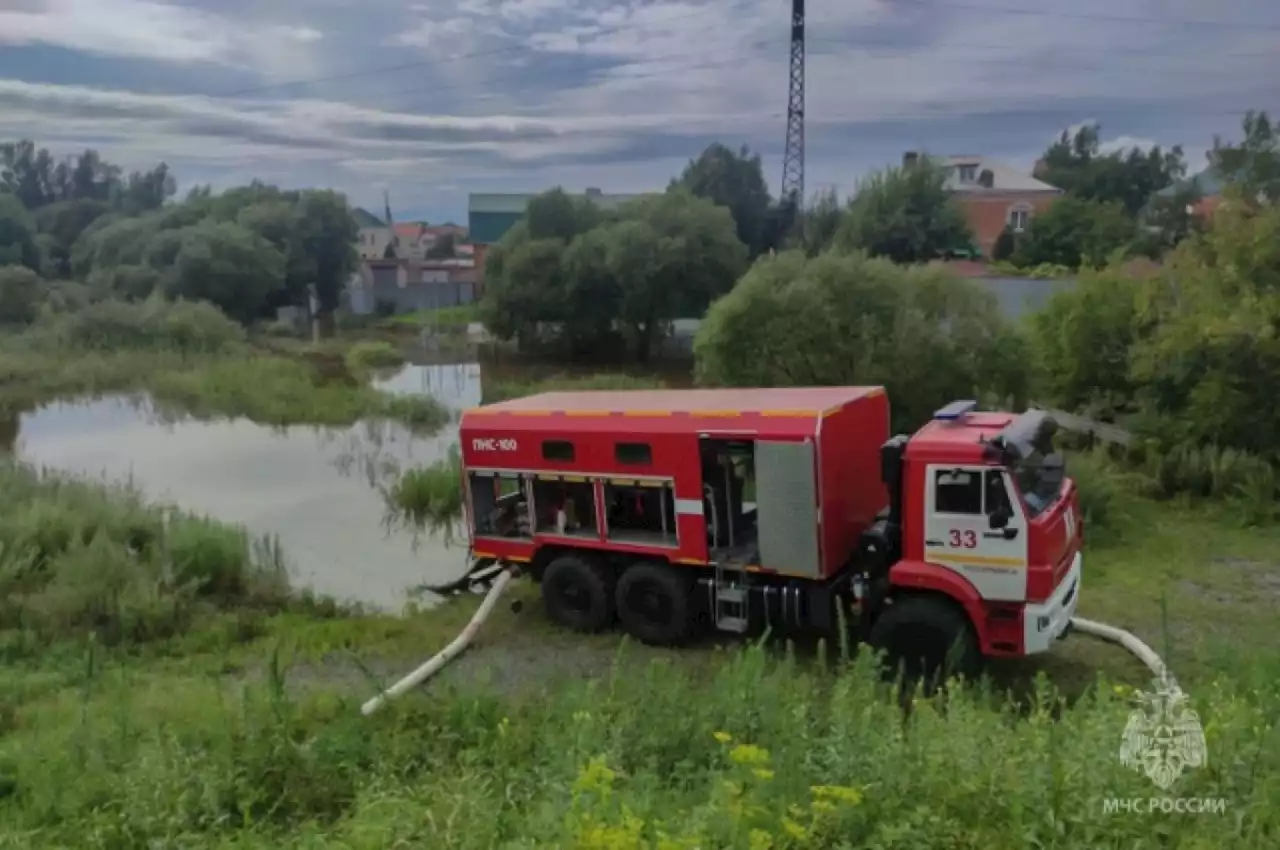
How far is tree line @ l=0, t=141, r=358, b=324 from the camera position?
38281 mm

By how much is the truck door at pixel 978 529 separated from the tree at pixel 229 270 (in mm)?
35819

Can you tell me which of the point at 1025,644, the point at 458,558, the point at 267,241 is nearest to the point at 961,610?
the point at 1025,644

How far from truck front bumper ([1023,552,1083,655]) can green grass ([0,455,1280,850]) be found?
43cm

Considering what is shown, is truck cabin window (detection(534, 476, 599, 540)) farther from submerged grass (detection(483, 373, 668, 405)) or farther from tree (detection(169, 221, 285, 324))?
tree (detection(169, 221, 285, 324))

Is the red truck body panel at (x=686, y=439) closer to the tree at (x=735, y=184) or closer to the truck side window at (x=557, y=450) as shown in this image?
the truck side window at (x=557, y=450)

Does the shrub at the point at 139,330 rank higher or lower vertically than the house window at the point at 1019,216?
lower

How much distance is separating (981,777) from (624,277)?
96.6 ft

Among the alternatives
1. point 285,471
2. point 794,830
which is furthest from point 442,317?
point 794,830

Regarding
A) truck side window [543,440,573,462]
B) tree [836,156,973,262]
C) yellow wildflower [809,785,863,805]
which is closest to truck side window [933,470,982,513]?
truck side window [543,440,573,462]

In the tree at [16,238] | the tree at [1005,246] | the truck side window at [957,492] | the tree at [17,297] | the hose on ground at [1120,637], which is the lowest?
the hose on ground at [1120,637]

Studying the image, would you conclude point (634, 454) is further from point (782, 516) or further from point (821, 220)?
point (821, 220)

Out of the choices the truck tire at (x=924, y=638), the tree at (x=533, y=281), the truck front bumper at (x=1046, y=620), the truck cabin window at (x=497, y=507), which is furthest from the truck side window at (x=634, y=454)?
the tree at (x=533, y=281)

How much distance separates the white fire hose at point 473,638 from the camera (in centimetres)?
705

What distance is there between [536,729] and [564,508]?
3.40 meters
